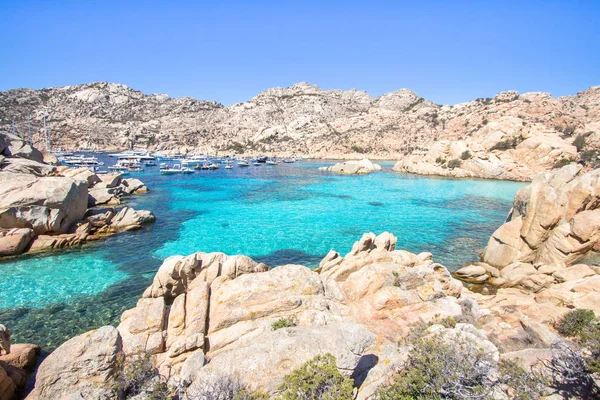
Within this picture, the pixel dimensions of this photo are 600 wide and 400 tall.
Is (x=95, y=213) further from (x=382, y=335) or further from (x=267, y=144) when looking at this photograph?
(x=267, y=144)

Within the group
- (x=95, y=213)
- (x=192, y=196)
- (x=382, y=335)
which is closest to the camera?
(x=382, y=335)

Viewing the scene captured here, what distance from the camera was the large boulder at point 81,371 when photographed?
A: 6469 millimetres

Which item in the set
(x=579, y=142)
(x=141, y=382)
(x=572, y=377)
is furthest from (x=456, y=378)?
(x=579, y=142)

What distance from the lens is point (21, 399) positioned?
752cm

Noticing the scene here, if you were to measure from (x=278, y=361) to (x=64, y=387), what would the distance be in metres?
4.87

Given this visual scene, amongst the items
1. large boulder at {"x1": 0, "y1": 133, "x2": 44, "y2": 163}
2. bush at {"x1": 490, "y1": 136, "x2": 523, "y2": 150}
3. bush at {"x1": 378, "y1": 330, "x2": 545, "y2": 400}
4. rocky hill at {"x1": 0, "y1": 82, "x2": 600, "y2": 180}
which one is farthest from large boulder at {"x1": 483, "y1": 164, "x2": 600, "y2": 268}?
bush at {"x1": 490, "y1": 136, "x2": 523, "y2": 150}

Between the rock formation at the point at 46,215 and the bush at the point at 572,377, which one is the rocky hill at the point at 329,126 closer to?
the rock formation at the point at 46,215

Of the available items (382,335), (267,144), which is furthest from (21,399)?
(267,144)

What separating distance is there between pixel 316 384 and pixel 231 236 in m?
22.3

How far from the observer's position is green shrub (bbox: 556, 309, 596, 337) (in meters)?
9.58

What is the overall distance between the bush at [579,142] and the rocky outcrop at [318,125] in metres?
1.33

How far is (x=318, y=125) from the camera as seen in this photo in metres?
163

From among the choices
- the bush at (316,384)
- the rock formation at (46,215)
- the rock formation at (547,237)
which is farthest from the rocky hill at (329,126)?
the bush at (316,384)

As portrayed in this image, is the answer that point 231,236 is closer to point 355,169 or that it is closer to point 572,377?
point 572,377
